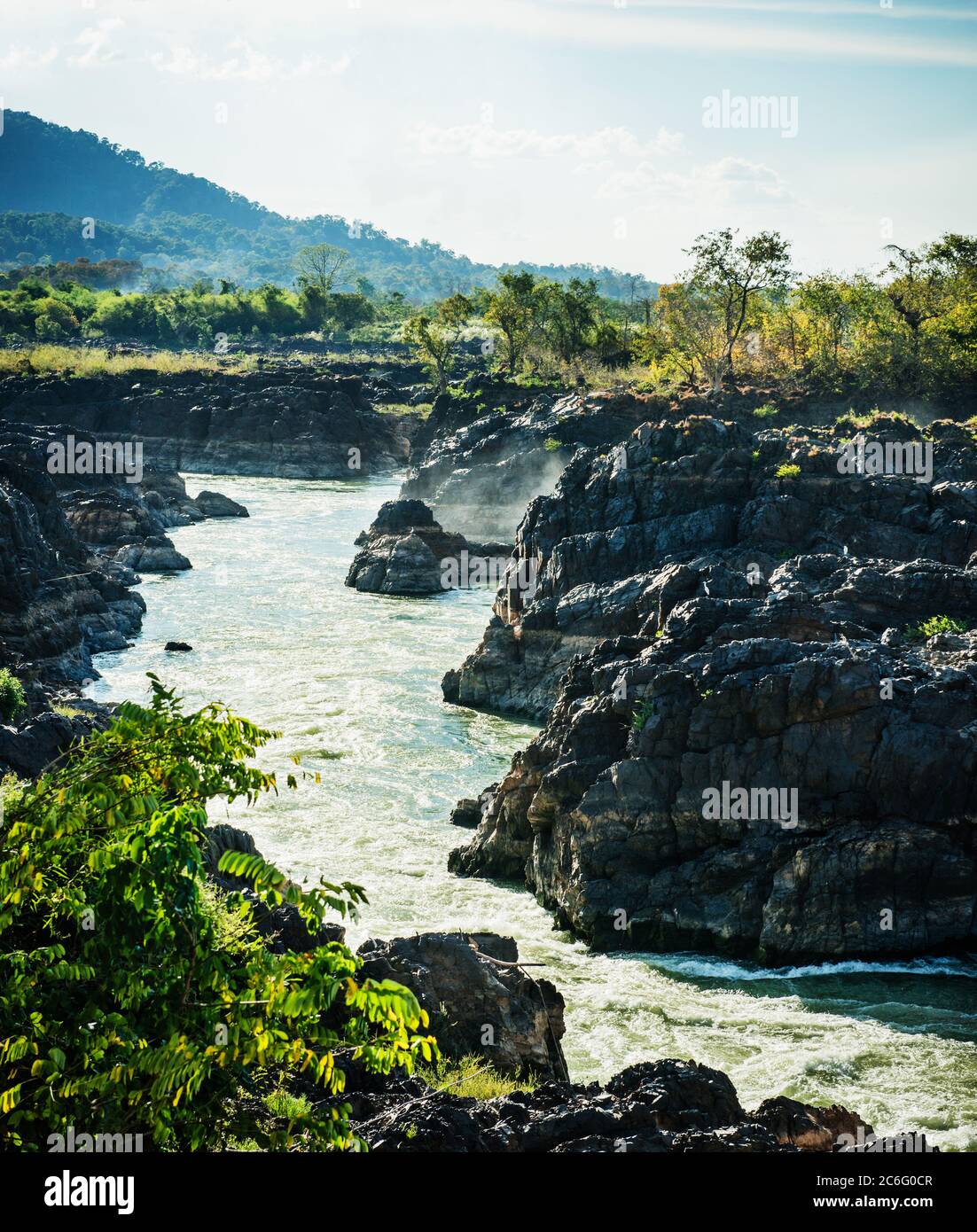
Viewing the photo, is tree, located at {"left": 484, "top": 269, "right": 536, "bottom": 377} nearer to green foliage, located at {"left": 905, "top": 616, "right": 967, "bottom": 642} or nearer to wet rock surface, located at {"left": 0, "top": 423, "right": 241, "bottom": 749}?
Answer: wet rock surface, located at {"left": 0, "top": 423, "right": 241, "bottom": 749}

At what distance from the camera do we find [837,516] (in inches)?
1687

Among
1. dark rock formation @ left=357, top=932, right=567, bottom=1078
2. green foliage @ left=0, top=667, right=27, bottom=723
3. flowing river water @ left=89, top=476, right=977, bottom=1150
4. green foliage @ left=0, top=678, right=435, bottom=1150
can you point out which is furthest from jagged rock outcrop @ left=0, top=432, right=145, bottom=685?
green foliage @ left=0, top=678, right=435, bottom=1150

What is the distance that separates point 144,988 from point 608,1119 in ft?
18.8

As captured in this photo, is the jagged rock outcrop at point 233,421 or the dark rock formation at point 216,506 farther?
the jagged rock outcrop at point 233,421

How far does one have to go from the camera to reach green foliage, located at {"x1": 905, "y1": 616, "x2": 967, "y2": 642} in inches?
1257

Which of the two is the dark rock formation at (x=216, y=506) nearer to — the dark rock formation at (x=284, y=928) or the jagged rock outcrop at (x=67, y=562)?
the jagged rock outcrop at (x=67, y=562)

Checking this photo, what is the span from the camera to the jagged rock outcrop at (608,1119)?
40.4 feet

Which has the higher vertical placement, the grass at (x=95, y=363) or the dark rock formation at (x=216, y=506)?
the grass at (x=95, y=363)

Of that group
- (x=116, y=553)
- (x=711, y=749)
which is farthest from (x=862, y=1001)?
(x=116, y=553)

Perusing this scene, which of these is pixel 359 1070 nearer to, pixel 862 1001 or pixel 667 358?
pixel 862 1001

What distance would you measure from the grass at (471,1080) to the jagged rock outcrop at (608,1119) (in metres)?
0.81

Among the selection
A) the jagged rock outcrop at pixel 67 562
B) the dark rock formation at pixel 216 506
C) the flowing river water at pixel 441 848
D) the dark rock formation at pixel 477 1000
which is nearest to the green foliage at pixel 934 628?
the flowing river water at pixel 441 848

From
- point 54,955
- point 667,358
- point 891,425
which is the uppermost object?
point 667,358
